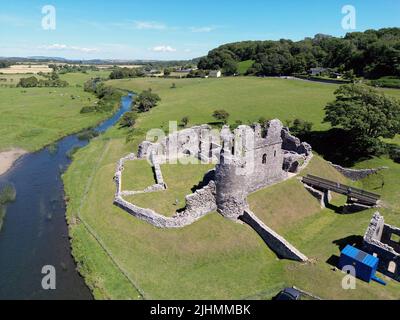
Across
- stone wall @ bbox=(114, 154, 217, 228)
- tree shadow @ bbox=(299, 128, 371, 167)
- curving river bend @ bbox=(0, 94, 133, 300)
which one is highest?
tree shadow @ bbox=(299, 128, 371, 167)

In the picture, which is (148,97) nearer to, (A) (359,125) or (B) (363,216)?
(A) (359,125)

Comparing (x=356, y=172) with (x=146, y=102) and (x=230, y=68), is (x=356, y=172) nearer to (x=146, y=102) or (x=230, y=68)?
(x=146, y=102)

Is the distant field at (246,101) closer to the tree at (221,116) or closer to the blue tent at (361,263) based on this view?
the tree at (221,116)

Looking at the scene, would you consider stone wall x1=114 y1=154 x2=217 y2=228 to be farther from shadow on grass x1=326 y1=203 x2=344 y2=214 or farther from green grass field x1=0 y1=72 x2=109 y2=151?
green grass field x1=0 y1=72 x2=109 y2=151

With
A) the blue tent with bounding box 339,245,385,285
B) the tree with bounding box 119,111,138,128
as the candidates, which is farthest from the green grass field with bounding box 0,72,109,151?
the blue tent with bounding box 339,245,385,285

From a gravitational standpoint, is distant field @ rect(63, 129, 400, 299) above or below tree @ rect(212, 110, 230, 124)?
below
